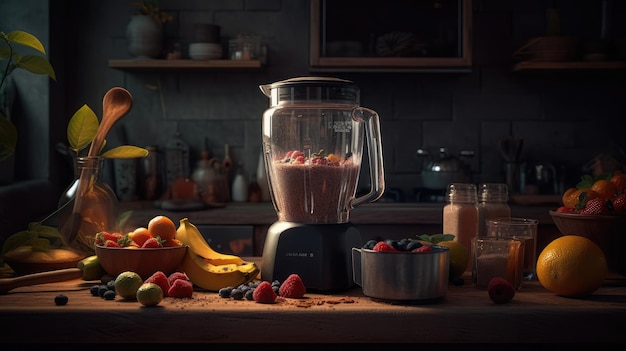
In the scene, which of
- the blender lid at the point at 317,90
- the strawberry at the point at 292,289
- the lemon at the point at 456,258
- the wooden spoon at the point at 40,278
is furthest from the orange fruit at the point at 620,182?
the wooden spoon at the point at 40,278

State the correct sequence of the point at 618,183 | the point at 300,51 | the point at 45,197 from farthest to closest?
the point at 300,51, the point at 45,197, the point at 618,183

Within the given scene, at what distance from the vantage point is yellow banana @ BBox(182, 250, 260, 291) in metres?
1.40

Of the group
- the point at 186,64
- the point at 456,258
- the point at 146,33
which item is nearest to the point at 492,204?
the point at 456,258

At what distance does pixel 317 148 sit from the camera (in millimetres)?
1627

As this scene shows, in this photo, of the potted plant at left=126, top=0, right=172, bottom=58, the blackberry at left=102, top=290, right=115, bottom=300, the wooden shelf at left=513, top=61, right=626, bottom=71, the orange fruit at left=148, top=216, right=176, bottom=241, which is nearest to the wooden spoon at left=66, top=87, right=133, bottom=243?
the orange fruit at left=148, top=216, right=176, bottom=241

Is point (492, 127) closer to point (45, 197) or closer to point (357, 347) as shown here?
point (45, 197)

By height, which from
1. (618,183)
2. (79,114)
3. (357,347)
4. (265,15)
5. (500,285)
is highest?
(265,15)

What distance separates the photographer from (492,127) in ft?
12.3

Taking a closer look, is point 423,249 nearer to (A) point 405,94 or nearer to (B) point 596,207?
(B) point 596,207

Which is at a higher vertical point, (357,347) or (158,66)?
(158,66)

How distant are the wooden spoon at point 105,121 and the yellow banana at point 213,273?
312mm

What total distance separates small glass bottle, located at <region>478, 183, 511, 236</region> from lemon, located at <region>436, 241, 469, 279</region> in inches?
6.1

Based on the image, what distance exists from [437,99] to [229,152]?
1109mm

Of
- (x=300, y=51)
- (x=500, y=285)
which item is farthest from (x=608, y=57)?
(x=500, y=285)
